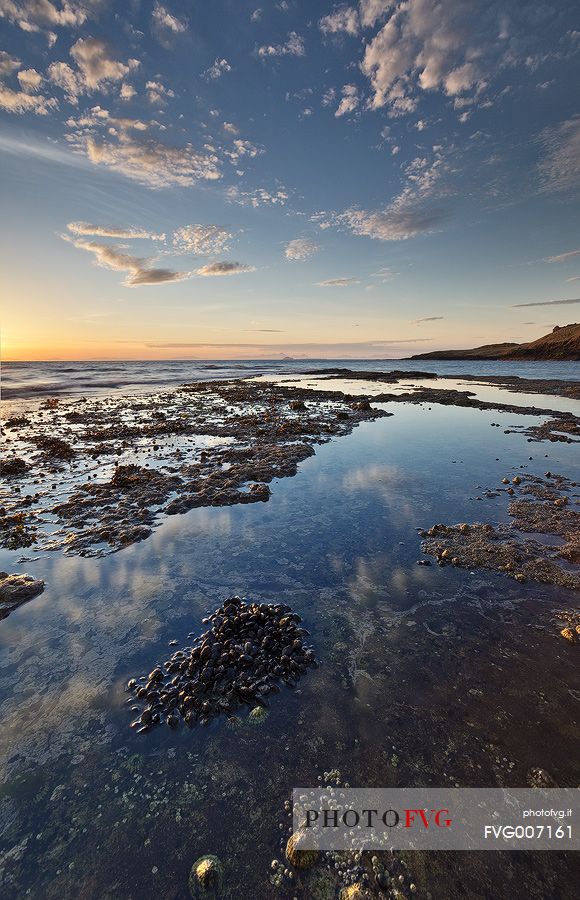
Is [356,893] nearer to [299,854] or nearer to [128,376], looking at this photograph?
[299,854]

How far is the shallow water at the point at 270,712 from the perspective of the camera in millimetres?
4363

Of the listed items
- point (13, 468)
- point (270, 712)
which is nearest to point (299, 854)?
point (270, 712)

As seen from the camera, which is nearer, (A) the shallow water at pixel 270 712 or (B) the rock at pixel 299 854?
(B) the rock at pixel 299 854

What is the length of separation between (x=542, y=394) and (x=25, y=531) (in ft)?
179

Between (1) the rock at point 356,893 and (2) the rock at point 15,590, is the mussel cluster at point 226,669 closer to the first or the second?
(1) the rock at point 356,893

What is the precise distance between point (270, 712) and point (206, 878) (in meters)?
2.13

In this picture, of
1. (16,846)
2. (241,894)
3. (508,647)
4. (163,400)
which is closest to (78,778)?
(16,846)

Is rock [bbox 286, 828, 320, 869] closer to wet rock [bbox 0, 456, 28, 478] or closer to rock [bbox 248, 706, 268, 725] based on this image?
rock [bbox 248, 706, 268, 725]

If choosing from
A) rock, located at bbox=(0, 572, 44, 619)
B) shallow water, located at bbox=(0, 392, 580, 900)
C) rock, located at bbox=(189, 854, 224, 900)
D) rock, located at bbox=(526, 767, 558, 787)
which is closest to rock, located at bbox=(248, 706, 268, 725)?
shallow water, located at bbox=(0, 392, 580, 900)

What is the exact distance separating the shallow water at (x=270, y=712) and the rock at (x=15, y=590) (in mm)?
243

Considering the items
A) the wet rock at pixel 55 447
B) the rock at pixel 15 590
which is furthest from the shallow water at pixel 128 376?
the rock at pixel 15 590

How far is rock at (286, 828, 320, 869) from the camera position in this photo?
423 cm

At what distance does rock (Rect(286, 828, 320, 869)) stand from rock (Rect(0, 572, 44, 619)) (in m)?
7.93

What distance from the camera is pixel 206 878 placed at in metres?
4.10
